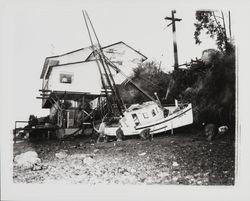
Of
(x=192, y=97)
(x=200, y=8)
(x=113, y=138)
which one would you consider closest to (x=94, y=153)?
(x=113, y=138)

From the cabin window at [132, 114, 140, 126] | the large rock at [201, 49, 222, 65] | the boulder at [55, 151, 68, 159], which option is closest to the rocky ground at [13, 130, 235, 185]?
the boulder at [55, 151, 68, 159]

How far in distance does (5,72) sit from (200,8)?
1.66 m

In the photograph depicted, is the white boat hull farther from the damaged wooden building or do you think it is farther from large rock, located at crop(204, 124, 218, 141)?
the damaged wooden building

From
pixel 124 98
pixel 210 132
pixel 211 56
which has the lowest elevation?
pixel 210 132

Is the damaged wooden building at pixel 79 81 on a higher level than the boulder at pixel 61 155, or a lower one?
higher

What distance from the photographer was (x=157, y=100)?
2812 millimetres

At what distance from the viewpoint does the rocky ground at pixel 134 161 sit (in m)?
2.71

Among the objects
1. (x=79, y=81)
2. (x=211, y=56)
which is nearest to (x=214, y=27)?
(x=211, y=56)

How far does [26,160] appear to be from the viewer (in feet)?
9.07

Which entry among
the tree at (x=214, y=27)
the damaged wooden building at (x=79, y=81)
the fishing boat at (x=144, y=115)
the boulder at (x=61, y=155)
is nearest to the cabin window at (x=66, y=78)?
the damaged wooden building at (x=79, y=81)

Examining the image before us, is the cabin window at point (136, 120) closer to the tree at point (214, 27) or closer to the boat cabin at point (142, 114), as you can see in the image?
the boat cabin at point (142, 114)

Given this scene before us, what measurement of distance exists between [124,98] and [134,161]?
20.4 inches

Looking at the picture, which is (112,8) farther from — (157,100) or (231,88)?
(231,88)

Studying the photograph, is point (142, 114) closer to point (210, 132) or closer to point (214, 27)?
point (210, 132)
